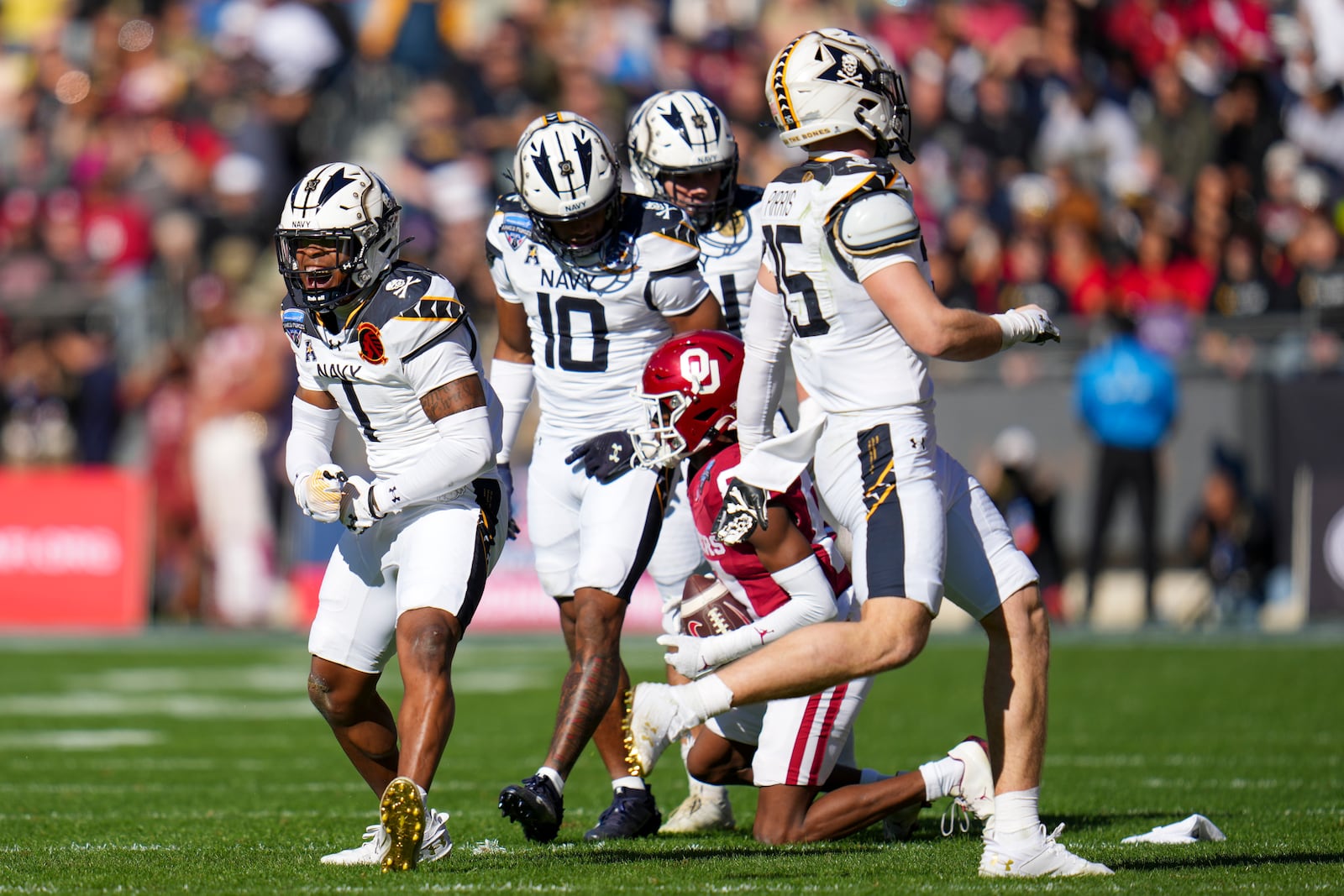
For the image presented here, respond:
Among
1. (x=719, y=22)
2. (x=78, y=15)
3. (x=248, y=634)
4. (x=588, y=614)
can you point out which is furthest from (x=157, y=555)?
(x=588, y=614)

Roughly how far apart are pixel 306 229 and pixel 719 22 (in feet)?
44.1

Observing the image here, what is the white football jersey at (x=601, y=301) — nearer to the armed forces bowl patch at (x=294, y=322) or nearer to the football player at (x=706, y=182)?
the football player at (x=706, y=182)

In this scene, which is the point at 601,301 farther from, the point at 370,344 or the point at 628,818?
the point at 628,818

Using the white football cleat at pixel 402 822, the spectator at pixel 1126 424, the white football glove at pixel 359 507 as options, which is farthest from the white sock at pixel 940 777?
the spectator at pixel 1126 424

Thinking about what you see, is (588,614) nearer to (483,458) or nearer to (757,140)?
(483,458)

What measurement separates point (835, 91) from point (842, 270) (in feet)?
1.69

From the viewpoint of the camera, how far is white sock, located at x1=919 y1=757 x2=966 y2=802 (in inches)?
240

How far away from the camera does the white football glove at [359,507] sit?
18.4ft

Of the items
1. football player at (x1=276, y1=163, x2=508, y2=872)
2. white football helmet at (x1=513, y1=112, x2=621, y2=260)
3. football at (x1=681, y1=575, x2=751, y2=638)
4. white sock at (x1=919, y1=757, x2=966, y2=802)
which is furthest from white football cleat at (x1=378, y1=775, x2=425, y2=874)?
white football helmet at (x1=513, y1=112, x2=621, y2=260)

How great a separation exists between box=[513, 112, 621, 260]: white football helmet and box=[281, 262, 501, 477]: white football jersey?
2.07 feet

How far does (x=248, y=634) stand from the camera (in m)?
15.7

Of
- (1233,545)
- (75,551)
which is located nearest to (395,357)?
(1233,545)

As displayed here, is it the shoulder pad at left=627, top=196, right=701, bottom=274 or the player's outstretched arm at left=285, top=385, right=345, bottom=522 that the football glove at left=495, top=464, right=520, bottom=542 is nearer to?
the player's outstretched arm at left=285, top=385, right=345, bottom=522

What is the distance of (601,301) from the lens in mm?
6688
